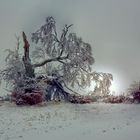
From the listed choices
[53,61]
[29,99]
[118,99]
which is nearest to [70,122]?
[29,99]

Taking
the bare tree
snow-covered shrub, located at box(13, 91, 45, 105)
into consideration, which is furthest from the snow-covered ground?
the bare tree

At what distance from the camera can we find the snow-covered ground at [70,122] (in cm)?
132

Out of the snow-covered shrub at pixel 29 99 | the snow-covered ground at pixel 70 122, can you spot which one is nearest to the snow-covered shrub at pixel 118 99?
the snow-covered ground at pixel 70 122

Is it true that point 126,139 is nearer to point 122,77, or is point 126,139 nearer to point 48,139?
point 48,139

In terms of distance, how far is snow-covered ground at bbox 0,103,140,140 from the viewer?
1.32m

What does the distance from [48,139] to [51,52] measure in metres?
0.86

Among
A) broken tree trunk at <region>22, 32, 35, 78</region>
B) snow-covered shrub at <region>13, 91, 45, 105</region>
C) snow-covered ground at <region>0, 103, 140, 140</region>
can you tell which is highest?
broken tree trunk at <region>22, 32, 35, 78</region>

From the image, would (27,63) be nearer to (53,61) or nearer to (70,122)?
(53,61)

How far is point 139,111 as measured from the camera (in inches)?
67.8

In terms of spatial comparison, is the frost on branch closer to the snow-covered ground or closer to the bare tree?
the bare tree

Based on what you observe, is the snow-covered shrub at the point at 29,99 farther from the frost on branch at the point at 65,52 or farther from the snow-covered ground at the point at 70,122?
the frost on branch at the point at 65,52

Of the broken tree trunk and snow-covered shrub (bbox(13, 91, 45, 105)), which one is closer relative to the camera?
snow-covered shrub (bbox(13, 91, 45, 105))

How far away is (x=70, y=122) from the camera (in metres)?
1.52

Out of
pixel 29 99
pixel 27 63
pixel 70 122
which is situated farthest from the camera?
pixel 27 63
